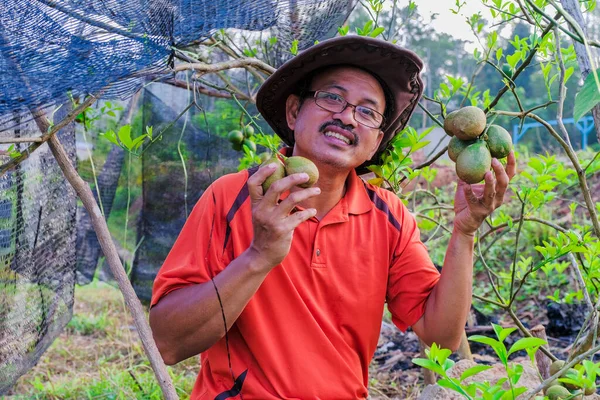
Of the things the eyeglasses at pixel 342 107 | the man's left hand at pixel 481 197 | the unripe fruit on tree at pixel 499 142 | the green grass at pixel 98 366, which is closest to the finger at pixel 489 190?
the man's left hand at pixel 481 197

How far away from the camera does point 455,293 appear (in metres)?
2.08

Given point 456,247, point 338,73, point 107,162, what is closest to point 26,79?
point 338,73

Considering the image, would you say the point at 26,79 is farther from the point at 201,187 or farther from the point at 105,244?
the point at 201,187

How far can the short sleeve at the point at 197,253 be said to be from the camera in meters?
1.94

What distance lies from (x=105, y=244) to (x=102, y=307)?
4.27m

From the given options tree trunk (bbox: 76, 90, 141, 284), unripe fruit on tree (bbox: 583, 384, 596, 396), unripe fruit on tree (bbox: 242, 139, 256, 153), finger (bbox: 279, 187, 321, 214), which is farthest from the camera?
tree trunk (bbox: 76, 90, 141, 284)

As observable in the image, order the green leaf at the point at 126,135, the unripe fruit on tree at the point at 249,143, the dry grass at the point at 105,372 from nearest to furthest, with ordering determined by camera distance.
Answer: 1. the green leaf at the point at 126,135
2. the unripe fruit on tree at the point at 249,143
3. the dry grass at the point at 105,372

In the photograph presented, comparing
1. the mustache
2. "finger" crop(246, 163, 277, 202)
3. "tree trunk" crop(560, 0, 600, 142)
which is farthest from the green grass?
"tree trunk" crop(560, 0, 600, 142)

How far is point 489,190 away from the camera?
1802 millimetres

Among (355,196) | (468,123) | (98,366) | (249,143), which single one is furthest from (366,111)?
(98,366)

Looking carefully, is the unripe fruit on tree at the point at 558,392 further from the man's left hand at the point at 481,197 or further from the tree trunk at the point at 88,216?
the tree trunk at the point at 88,216

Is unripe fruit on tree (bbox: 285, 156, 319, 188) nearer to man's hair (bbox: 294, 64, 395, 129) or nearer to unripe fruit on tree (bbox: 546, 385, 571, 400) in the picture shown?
man's hair (bbox: 294, 64, 395, 129)

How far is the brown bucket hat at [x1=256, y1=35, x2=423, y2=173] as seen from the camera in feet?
6.91

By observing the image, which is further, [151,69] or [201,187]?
[201,187]
